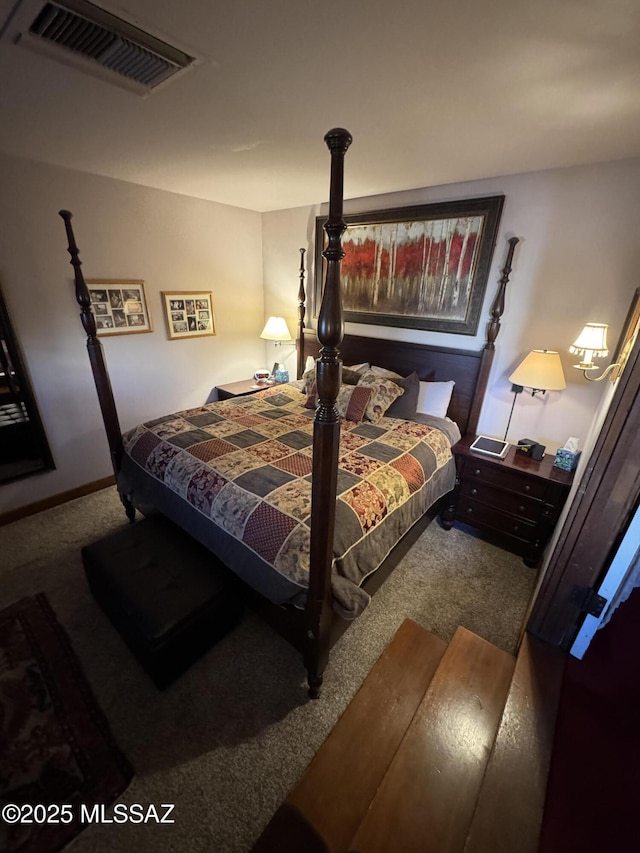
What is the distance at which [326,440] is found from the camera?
1.09m

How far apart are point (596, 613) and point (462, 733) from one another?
0.68 m

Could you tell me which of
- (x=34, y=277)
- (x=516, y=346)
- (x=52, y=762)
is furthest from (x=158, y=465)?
(x=516, y=346)

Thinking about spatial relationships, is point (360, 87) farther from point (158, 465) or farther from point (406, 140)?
point (158, 465)

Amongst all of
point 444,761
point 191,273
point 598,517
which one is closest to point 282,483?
point 444,761

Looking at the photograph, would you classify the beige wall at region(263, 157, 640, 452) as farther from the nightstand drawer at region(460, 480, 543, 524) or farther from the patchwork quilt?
the patchwork quilt

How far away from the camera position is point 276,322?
363cm

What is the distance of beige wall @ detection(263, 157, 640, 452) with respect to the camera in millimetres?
1977

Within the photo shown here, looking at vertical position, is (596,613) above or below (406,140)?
below

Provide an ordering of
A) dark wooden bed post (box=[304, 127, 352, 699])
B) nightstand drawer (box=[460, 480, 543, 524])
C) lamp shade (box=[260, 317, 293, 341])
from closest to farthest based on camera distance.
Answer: dark wooden bed post (box=[304, 127, 352, 699]) < nightstand drawer (box=[460, 480, 543, 524]) < lamp shade (box=[260, 317, 293, 341])

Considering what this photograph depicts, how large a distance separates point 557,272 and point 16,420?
3976 mm

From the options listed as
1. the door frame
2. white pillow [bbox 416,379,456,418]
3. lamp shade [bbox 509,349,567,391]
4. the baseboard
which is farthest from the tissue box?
the baseboard

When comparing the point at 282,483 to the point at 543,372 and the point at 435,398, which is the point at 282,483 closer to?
the point at 435,398

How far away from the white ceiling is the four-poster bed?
0.51 metres

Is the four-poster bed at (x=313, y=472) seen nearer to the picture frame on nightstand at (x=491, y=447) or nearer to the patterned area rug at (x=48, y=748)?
the picture frame on nightstand at (x=491, y=447)
